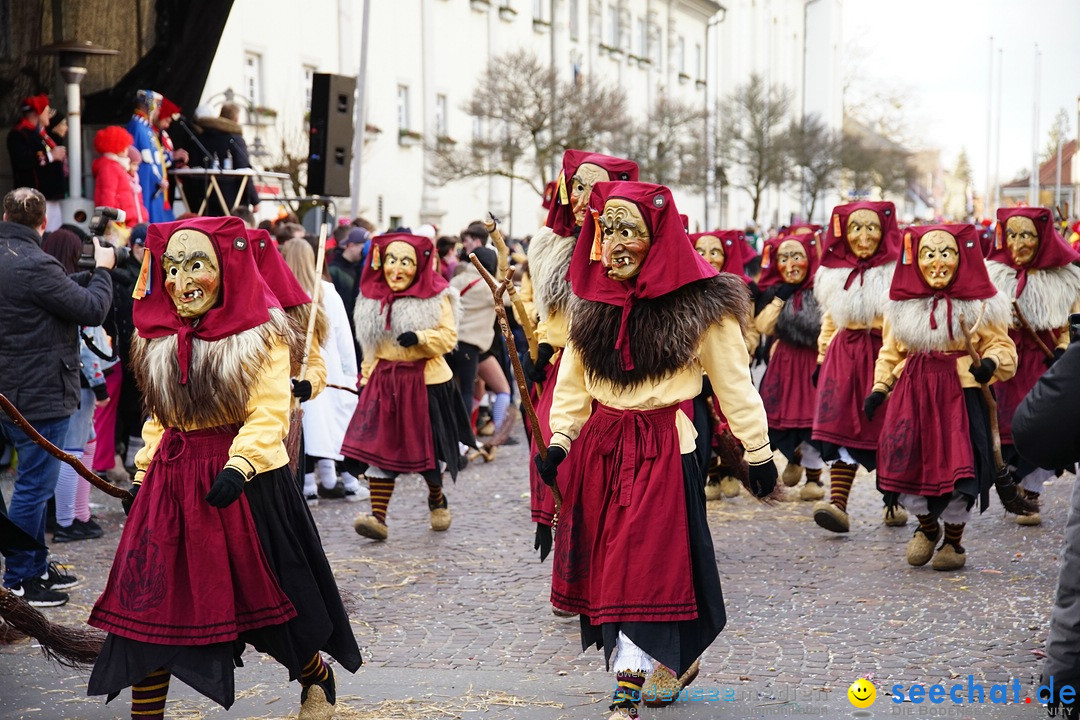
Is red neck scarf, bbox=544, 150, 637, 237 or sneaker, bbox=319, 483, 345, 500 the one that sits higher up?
red neck scarf, bbox=544, 150, 637, 237

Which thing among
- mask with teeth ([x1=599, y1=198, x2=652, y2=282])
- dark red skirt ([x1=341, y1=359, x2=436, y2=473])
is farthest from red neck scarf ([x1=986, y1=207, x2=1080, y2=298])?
mask with teeth ([x1=599, y1=198, x2=652, y2=282])

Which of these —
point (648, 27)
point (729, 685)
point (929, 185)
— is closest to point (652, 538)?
point (729, 685)

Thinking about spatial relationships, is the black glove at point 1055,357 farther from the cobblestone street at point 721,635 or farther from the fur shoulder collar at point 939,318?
the cobblestone street at point 721,635

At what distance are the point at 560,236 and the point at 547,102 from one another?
2016 cm

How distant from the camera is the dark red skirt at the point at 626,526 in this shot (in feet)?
16.0

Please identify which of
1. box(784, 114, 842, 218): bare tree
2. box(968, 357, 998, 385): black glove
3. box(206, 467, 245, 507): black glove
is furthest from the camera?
box(784, 114, 842, 218): bare tree

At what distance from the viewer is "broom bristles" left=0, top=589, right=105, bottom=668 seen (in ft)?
17.3

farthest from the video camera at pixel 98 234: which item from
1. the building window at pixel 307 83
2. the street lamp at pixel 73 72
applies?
the building window at pixel 307 83

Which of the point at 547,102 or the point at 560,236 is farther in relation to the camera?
the point at 547,102

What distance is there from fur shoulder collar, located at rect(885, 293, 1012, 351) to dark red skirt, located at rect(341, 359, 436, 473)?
3094mm

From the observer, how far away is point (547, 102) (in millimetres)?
26438

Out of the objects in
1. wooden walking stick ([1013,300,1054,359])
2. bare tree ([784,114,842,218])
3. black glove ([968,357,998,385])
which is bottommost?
black glove ([968,357,998,385])

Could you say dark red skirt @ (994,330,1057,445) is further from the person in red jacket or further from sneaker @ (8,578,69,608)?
the person in red jacket

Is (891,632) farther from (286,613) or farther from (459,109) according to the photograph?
(459,109)
